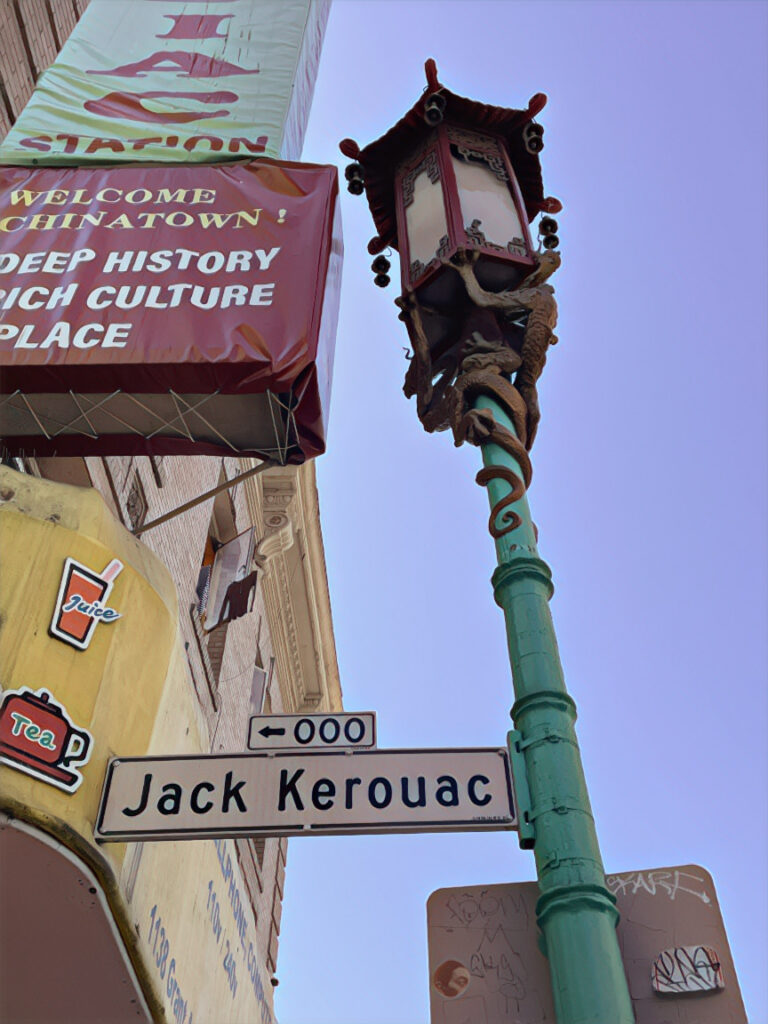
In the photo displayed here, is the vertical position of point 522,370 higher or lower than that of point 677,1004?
higher

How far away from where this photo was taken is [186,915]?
20.0ft

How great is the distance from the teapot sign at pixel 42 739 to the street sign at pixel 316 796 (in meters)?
0.39

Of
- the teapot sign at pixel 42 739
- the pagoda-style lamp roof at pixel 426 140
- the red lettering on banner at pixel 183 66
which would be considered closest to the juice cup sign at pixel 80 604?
the teapot sign at pixel 42 739

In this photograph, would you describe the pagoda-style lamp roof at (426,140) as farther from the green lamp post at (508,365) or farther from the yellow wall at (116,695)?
the yellow wall at (116,695)

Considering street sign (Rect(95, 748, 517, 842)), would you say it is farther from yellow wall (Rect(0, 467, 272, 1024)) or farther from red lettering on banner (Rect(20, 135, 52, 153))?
red lettering on banner (Rect(20, 135, 52, 153))

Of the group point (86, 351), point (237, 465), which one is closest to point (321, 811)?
point (86, 351)

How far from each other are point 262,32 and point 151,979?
8.85 meters

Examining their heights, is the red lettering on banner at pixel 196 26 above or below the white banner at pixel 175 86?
above

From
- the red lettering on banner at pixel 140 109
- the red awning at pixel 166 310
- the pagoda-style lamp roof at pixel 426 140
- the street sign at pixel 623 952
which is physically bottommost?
the street sign at pixel 623 952

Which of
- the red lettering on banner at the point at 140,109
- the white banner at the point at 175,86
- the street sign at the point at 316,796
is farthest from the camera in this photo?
the red lettering on banner at the point at 140,109

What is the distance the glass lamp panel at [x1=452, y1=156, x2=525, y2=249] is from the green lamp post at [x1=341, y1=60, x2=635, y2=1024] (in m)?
0.01

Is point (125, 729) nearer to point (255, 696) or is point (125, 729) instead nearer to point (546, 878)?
point (546, 878)

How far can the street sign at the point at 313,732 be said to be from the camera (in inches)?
169

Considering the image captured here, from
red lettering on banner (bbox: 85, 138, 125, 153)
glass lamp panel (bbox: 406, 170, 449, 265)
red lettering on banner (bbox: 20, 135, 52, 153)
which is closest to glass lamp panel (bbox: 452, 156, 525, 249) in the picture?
glass lamp panel (bbox: 406, 170, 449, 265)
